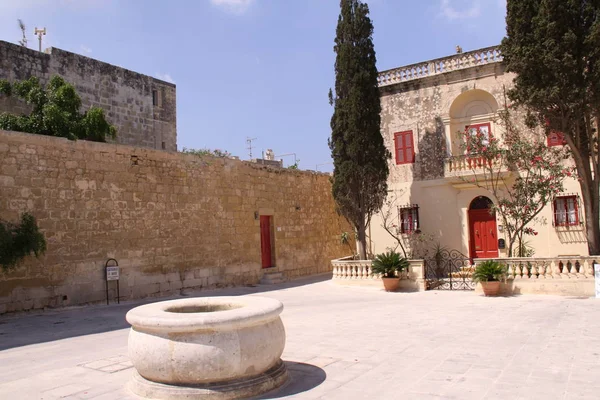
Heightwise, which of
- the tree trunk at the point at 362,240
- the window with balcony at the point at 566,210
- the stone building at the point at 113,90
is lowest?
the tree trunk at the point at 362,240

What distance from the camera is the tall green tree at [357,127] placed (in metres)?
14.9

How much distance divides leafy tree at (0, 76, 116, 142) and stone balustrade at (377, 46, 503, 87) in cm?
962

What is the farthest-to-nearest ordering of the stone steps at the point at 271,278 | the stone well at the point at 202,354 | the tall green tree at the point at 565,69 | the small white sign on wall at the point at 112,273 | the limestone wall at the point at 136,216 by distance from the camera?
the stone steps at the point at 271,278
the tall green tree at the point at 565,69
the small white sign on wall at the point at 112,273
the limestone wall at the point at 136,216
the stone well at the point at 202,354

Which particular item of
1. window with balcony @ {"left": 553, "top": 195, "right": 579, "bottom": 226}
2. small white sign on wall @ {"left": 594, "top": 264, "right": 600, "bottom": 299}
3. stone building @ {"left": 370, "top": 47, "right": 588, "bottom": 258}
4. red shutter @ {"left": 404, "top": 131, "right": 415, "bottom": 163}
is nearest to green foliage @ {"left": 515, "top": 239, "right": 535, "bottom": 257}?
stone building @ {"left": 370, "top": 47, "right": 588, "bottom": 258}

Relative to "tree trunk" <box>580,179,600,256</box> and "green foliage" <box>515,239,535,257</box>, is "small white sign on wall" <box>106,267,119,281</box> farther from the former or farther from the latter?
"tree trunk" <box>580,179,600,256</box>

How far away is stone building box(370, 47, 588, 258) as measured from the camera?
15.5m

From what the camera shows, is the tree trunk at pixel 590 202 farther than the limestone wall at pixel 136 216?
Yes

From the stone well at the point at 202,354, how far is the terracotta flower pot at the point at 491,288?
7938mm

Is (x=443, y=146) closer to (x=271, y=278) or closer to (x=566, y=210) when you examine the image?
(x=566, y=210)

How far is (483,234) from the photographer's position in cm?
1573

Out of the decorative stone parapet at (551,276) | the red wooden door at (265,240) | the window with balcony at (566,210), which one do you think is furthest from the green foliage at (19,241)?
the window with balcony at (566,210)

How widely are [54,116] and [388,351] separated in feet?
32.0

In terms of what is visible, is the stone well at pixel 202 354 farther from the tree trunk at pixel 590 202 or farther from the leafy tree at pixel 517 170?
the tree trunk at pixel 590 202

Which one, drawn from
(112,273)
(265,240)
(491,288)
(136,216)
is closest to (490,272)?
(491,288)
